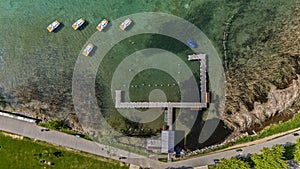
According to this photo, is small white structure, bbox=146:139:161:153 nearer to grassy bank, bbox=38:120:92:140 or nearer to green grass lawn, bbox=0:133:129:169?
green grass lawn, bbox=0:133:129:169

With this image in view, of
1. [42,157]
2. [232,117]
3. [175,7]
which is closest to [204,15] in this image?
[175,7]

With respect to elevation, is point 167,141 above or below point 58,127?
below

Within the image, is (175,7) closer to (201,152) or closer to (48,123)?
(201,152)

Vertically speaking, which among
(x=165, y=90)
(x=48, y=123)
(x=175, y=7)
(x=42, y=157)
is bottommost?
(x=42, y=157)

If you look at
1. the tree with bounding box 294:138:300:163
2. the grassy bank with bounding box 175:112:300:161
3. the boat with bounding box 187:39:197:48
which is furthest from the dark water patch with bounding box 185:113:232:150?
the boat with bounding box 187:39:197:48

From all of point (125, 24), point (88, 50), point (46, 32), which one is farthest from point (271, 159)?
point (46, 32)

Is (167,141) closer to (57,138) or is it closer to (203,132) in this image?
(203,132)

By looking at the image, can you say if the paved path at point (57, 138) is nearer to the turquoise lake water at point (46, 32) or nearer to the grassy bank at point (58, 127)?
the grassy bank at point (58, 127)
